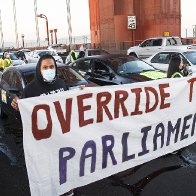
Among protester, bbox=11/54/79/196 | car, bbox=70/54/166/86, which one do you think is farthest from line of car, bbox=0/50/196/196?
protester, bbox=11/54/79/196

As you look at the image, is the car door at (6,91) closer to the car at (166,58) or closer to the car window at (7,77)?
the car window at (7,77)

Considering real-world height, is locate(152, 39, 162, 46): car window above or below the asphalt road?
above

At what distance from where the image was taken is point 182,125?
4934 mm

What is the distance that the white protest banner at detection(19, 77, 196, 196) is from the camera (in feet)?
11.7

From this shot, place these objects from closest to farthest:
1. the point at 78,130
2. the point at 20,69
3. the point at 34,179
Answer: the point at 34,179 → the point at 78,130 → the point at 20,69

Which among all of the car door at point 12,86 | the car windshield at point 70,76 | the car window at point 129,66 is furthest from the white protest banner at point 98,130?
the car window at point 129,66

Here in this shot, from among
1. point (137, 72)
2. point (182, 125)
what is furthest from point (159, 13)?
point (182, 125)

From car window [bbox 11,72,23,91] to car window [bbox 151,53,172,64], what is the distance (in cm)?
719

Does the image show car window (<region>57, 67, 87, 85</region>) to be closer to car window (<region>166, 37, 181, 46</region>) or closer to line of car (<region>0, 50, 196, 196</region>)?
line of car (<region>0, 50, 196, 196</region>)

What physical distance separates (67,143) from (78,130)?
0.19m

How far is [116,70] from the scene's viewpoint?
10.4 metres

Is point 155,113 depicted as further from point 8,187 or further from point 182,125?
point 8,187

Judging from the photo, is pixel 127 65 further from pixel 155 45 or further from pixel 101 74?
pixel 155 45

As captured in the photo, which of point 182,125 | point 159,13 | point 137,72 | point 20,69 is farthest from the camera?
point 159,13
